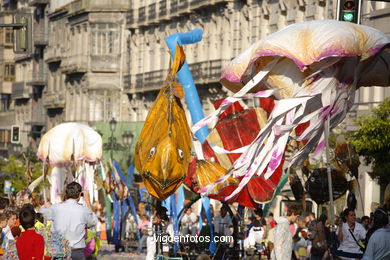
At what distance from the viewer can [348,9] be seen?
2031 cm

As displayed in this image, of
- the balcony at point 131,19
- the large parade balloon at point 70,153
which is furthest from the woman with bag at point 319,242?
the balcony at point 131,19

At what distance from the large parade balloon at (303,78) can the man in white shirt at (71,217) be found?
6.36 feet

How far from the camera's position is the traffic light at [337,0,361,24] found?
20.2 m

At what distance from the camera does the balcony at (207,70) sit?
5410 centimetres

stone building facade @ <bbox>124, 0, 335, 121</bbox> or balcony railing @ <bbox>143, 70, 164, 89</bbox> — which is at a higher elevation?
stone building facade @ <bbox>124, 0, 335, 121</bbox>

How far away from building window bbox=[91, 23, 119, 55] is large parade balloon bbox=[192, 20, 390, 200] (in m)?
52.8

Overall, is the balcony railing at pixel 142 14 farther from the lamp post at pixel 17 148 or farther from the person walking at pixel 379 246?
the person walking at pixel 379 246

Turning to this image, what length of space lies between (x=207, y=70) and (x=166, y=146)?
35711 mm

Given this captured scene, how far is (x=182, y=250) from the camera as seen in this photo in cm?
2366

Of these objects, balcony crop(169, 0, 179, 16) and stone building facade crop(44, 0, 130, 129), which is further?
stone building facade crop(44, 0, 130, 129)

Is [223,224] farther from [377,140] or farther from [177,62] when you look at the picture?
[377,140]

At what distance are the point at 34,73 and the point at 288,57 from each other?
2876 inches

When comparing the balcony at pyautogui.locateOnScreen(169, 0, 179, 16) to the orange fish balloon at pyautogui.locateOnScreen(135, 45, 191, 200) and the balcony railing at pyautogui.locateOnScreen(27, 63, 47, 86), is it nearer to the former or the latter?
the balcony railing at pyautogui.locateOnScreen(27, 63, 47, 86)

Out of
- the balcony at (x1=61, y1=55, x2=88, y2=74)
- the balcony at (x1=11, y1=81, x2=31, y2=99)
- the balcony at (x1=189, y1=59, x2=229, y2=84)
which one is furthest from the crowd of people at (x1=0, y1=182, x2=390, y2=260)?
the balcony at (x1=11, y1=81, x2=31, y2=99)
